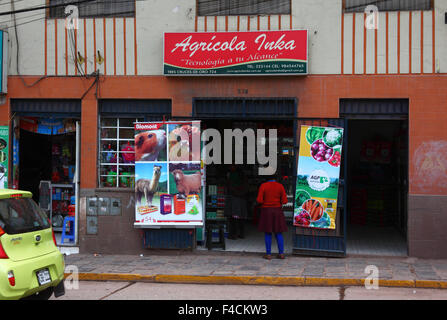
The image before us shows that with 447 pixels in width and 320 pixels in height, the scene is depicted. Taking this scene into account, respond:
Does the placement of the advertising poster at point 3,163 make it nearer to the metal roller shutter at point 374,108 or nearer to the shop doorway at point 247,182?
the shop doorway at point 247,182

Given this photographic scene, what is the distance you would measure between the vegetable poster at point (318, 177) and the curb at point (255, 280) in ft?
6.75

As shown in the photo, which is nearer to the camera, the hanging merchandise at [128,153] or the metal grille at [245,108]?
the metal grille at [245,108]

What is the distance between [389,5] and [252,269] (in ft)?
20.5

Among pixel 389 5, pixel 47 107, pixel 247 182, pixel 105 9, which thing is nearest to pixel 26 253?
pixel 47 107

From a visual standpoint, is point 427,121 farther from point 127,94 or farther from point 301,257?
point 127,94

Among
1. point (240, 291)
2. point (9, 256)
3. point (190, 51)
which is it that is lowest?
point (240, 291)

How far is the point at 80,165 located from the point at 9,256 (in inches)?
236

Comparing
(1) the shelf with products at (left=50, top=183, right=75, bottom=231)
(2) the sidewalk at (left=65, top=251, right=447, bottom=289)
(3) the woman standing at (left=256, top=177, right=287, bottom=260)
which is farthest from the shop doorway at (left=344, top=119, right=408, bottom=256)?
(1) the shelf with products at (left=50, top=183, right=75, bottom=231)

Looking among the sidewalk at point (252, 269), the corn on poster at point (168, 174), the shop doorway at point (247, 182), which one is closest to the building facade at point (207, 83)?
the corn on poster at point (168, 174)

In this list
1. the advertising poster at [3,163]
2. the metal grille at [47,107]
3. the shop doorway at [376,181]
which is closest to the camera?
the metal grille at [47,107]

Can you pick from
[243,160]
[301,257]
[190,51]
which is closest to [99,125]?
[190,51]

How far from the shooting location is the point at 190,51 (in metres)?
11.5

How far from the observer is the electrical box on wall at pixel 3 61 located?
12000 millimetres

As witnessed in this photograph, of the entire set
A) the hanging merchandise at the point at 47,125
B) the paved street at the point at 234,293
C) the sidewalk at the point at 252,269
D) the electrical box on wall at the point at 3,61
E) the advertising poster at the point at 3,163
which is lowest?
the paved street at the point at 234,293
